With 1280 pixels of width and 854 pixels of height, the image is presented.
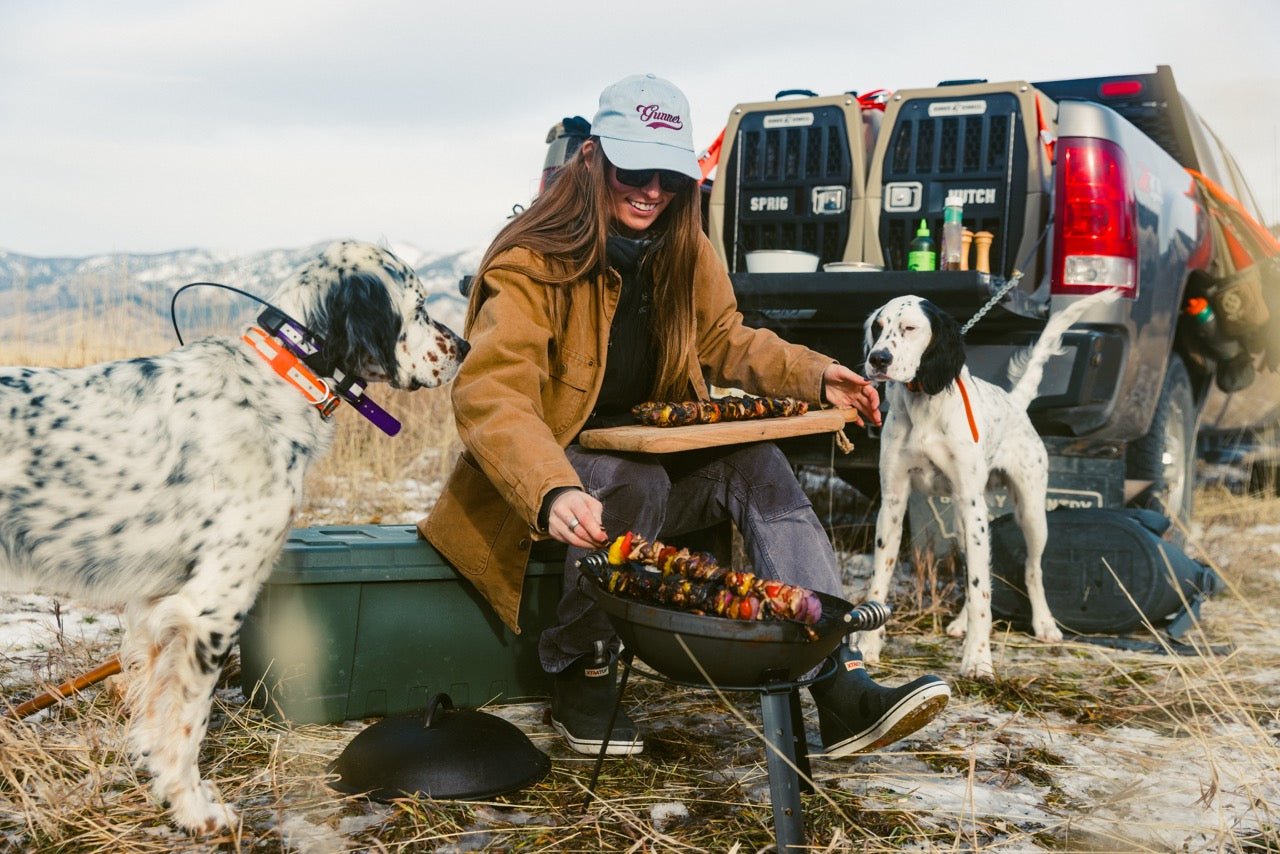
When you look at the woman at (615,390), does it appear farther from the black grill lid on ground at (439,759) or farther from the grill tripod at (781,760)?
the grill tripod at (781,760)

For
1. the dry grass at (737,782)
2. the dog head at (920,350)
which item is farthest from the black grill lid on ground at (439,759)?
the dog head at (920,350)

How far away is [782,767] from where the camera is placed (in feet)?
6.98

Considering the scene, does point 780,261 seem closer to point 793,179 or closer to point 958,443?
point 793,179

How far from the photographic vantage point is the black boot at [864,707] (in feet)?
8.09

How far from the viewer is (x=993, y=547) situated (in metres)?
4.50

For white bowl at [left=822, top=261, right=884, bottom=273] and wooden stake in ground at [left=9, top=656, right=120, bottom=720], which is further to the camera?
white bowl at [left=822, top=261, right=884, bottom=273]

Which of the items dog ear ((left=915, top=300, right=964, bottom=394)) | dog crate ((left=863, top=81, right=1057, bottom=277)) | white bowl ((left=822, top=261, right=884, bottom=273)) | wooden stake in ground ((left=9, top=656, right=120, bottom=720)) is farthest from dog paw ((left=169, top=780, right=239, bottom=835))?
dog crate ((left=863, top=81, right=1057, bottom=277))

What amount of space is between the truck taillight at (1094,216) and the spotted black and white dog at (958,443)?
149 mm

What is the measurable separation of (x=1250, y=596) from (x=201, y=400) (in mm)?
4756

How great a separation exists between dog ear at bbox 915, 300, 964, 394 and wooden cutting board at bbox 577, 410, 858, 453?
3.13 ft

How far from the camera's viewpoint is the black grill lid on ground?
8.27ft

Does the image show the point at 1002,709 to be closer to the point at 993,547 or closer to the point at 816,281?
the point at 993,547

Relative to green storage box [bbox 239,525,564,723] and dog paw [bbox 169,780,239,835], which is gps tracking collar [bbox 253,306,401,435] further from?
dog paw [bbox 169,780,239,835]

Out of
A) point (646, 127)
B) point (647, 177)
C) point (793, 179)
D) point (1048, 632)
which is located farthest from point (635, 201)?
point (1048, 632)
